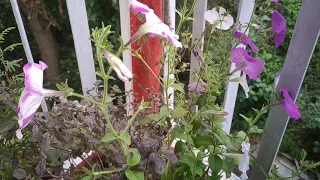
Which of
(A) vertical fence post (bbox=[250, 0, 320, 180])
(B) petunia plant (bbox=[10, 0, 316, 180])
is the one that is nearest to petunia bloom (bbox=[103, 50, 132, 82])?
(B) petunia plant (bbox=[10, 0, 316, 180])

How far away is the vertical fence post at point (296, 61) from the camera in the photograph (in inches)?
30.0

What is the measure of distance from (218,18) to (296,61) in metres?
0.24

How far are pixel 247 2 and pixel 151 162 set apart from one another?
51 centimetres

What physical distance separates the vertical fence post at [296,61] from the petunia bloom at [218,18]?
17 cm

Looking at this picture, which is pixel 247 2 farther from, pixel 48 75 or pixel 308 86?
pixel 48 75

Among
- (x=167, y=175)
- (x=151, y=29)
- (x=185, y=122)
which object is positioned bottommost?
(x=167, y=175)

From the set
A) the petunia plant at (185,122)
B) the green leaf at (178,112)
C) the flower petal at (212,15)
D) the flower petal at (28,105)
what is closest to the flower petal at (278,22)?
the petunia plant at (185,122)

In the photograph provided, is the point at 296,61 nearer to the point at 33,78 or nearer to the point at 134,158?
the point at 134,158

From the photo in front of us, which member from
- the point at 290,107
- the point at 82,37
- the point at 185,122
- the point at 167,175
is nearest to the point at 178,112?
the point at 185,122

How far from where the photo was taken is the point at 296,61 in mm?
835

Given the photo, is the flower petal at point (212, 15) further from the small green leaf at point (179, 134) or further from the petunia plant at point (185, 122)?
the small green leaf at point (179, 134)

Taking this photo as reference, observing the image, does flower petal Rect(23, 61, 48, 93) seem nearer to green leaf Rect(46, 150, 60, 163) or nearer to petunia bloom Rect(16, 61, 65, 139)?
petunia bloom Rect(16, 61, 65, 139)

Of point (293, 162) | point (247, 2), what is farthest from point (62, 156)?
point (293, 162)

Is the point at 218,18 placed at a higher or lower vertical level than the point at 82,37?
higher
